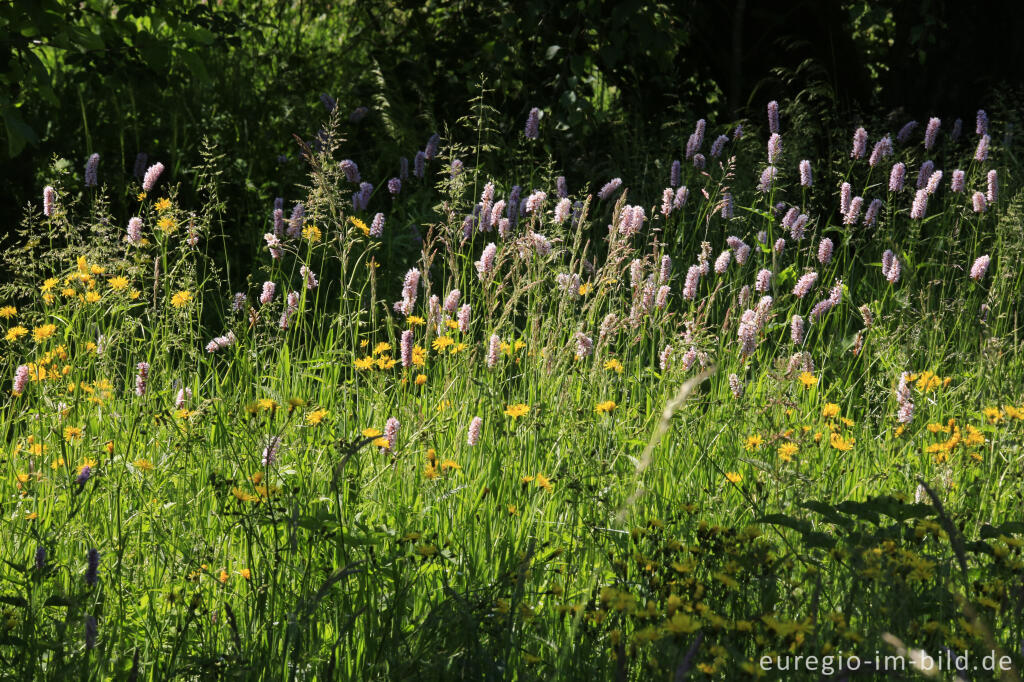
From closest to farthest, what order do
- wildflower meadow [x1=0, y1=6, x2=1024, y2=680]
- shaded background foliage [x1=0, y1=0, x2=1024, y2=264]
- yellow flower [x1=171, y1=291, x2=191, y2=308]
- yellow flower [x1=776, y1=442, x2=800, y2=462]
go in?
wildflower meadow [x1=0, y1=6, x2=1024, y2=680] → yellow flower [x1=776, y1=442, x2=800, y2=462] → yellow flower [x1=171, y1=291, x2=191, y2=308] → shaded background foliage [x1=0, y1=0, x2=1024, y2=264]

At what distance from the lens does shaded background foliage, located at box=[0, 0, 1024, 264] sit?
19.3 feet

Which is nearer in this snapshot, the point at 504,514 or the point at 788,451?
the point at 788,451

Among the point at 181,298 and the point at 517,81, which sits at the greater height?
the point at 517,81

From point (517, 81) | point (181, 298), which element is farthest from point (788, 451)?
point (517, 81)

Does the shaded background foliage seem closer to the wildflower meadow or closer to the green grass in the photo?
the wildflower meadow

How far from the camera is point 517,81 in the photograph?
657 centimetres

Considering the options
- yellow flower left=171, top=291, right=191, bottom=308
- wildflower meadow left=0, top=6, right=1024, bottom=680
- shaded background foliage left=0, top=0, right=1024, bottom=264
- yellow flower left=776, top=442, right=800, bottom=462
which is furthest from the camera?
shaded background foliage left=0, top=0, right=1024, bottom=264

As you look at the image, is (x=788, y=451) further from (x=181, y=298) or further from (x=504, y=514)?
(x=181, y=298)

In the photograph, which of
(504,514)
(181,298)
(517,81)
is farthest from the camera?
(517,81)

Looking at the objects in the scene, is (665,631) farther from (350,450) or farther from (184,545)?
(184,545)

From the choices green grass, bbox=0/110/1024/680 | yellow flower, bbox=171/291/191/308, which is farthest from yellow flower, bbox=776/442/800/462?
yellow flower, bbox=171/291/191/308

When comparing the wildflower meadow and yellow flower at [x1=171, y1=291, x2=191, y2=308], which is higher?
yellow flower at [x1=171, y1=291, x2=191, y2=308]

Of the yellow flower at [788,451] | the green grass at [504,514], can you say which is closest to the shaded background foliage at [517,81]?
the green grass at [504,514]

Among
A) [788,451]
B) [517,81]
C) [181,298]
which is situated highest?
[517,81]
